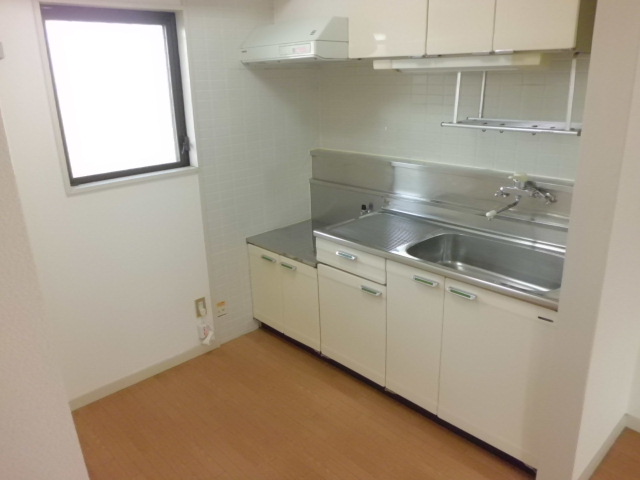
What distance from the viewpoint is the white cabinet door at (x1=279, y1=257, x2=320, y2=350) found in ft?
9.46

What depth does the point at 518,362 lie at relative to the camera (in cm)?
201

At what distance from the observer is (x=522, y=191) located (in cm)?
230

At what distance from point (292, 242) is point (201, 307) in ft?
2.25

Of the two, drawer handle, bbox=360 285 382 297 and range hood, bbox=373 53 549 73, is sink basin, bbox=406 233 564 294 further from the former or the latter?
range hood, bbox=373 53 549 73

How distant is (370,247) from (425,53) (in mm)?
919

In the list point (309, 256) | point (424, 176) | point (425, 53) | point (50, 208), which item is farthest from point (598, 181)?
point (50, 208)

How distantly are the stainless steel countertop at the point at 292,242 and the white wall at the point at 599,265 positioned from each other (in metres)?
1.41

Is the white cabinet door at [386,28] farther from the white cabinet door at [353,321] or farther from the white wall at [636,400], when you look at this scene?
the white wall at [636,400]

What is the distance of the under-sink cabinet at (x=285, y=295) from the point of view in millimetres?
2912

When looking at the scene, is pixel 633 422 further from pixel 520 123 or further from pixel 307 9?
pixel 307 9

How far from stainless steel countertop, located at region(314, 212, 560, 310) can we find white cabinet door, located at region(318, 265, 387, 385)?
0.64ft

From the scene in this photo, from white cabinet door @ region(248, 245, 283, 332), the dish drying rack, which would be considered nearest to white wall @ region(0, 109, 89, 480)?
the dish drying rack

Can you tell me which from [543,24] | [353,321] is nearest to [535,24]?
[543,24]

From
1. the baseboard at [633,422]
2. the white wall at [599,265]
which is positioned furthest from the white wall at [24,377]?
the baseboard at [633,422]
